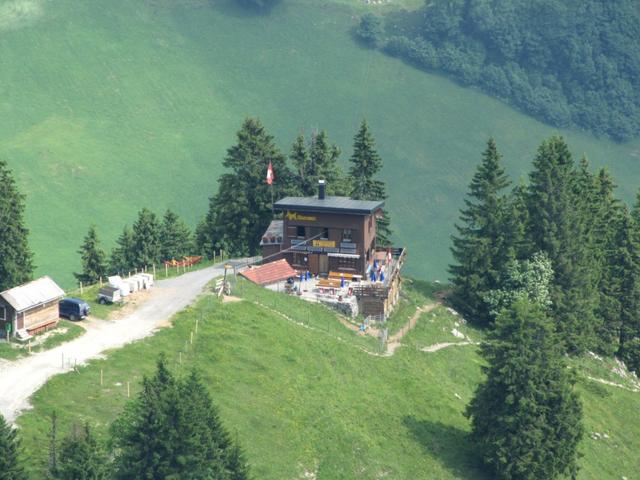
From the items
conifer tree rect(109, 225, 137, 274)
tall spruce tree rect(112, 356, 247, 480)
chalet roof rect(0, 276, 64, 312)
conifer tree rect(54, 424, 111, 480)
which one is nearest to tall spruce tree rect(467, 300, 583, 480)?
tall spruce tree rect(112, 356, 247, 480)

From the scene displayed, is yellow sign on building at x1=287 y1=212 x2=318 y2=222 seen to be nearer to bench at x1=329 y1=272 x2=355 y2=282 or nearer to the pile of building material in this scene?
bench at x1=329 y1=272 x2=355 y2=282

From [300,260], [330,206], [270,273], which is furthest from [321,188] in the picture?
[270,273]

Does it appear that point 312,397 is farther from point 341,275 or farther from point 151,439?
point 341,275

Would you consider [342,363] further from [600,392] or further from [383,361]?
[600,392]

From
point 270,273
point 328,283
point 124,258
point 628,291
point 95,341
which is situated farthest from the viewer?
point 124,258

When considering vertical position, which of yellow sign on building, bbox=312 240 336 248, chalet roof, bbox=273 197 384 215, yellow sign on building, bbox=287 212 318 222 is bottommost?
yellow sign on building, bbox=312 240 336 248

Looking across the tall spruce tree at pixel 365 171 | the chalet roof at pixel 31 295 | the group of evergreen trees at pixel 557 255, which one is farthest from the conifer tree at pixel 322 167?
the chalet roof at pixel 31 295

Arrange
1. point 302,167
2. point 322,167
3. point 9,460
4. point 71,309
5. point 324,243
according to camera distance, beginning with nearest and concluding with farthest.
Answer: point 9,460, point 71,309, point 324,243, point 302,167, point 322,167
